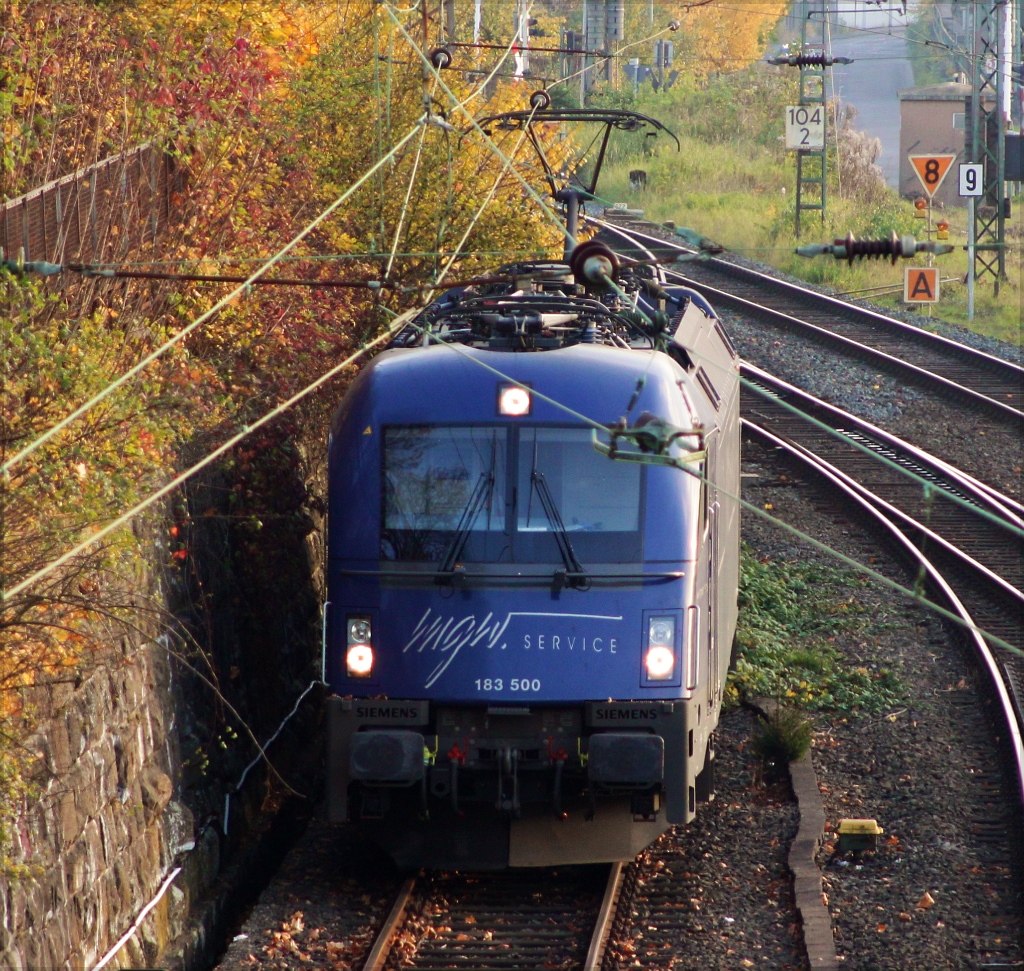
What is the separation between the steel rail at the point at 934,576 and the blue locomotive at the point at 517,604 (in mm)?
1544

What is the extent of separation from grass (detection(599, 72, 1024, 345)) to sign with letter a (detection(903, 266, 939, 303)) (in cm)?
101

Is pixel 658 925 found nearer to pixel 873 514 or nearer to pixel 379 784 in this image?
pixel 379 784

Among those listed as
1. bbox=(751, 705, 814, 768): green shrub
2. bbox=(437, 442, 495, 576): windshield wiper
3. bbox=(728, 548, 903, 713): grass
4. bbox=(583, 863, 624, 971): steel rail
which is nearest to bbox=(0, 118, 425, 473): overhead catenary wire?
bbox=(437, 442, 495, 576): windshield wiper

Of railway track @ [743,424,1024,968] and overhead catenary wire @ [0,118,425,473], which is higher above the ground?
overhead catenary wire @ [0,118,425,473]

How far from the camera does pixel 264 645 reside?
10.5 metres

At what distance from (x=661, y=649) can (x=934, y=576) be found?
6.63 metres

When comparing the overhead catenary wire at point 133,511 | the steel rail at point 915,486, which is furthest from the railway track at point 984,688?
the overhead catenary wire at point 133,511

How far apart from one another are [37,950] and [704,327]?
20.9ft

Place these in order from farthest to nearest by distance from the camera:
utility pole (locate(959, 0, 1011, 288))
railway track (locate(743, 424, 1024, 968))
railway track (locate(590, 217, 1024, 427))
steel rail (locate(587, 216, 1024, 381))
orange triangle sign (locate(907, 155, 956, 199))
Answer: utility pole (locate(959, 0, 1011, 288)), orange triangle sign (locate(907, 155, 956, 199)), steel rail (locate(587, 216, 1024, 381)), railway track (locate(590, 217, 1024, 427)), railway track (locate(743, 424, 1024, 968))

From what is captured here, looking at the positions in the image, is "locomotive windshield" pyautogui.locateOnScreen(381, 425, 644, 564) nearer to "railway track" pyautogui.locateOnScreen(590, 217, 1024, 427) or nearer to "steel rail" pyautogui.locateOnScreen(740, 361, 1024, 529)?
"steel rail" pyautogui.locateOnScreen(740, 361, 1024, 529)

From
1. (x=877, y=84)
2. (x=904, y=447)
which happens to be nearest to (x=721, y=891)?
(x=904, y=447)

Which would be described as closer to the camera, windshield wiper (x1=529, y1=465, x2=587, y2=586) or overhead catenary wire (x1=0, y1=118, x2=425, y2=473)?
overhead catenary wire (x1=0, y1=118, x2=425, y2=473)

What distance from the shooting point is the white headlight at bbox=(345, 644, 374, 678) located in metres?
7.96

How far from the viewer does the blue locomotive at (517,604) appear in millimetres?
7781
